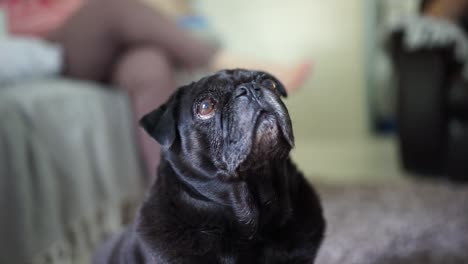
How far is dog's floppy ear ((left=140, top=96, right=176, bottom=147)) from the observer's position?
2.46 feet

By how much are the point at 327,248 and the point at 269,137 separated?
608 millimetres

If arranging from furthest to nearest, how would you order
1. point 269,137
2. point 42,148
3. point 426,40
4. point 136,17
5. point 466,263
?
point 426,40, point 136,17, point 42,148, point 466,263, point 269,137

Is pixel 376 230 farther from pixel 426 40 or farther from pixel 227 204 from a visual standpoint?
pixel 426 40

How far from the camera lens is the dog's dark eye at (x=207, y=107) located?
714 mm

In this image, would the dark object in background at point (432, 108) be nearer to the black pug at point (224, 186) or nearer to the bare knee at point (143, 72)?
the bare knee at point (143, 72)

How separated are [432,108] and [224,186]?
4.03 ft

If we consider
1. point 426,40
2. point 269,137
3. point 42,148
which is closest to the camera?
point 269,137

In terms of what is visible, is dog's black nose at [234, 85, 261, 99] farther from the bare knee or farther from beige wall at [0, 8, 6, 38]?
beige wall at [0, 8, 6, 38]

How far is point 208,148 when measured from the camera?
28.6 inches

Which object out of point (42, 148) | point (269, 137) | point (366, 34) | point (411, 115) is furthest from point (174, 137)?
point (366, 34)

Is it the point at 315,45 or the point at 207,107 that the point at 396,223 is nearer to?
the point at 207,107

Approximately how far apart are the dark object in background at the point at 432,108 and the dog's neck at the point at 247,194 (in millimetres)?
1133

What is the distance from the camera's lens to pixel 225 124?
27.2 inches

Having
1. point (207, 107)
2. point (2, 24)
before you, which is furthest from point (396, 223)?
point (2, 24)
